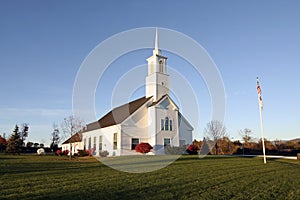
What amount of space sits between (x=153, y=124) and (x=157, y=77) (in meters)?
6.34

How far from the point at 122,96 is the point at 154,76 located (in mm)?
8790

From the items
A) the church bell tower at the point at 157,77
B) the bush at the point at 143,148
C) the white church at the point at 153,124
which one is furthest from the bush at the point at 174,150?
the church bell tower at the point at 157,77

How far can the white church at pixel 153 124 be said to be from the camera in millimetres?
30562

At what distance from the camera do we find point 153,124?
1229 inches

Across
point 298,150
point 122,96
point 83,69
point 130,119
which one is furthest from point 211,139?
point 83,69

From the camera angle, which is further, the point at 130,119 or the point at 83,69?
the point at 130,119

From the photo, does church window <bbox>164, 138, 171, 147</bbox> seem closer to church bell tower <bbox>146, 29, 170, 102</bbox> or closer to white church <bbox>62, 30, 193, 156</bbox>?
white church <bbox>62, 30, 193, 156</bbox>

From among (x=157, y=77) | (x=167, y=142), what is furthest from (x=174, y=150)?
(x=157, y=77)

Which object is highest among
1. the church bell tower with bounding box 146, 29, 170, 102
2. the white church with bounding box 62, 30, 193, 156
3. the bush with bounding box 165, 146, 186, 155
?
the church bell tower with bounding box 146, 29, 170, 102

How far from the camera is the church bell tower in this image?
33156 millimetres

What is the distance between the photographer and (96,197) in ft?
24.0

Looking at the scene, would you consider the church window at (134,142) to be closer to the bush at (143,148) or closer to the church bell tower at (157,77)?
the bush at (143,148)

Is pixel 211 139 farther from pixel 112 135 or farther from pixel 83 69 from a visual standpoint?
pixel 83 69

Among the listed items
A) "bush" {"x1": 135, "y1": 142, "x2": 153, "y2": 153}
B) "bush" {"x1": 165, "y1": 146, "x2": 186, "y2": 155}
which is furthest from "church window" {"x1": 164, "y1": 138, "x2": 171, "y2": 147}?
"bush" {"x1": 135, "y1": 142, "x2": 153, "y2": 153}
